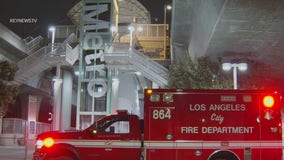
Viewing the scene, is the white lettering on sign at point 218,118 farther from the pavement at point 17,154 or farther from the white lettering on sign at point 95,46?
the white lettering on sign at point 95,46

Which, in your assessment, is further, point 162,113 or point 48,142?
point 48,142

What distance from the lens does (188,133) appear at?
12.6 meters

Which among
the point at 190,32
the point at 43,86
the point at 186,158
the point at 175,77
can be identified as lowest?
the point at 186,158

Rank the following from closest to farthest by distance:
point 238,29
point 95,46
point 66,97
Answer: point 238,29 < point 95,46 < point 66,97

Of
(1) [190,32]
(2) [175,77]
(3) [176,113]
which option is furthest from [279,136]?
(1) [190,32]

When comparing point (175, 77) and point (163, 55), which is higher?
point (163, 55)

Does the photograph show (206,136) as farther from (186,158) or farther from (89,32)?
(89,32)

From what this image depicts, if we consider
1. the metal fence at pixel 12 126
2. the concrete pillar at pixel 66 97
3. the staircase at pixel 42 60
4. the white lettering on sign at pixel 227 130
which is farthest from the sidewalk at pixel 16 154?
the concrete pillar at pixel 66 97

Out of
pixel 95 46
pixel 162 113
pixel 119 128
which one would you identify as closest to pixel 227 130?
pixel 162 113

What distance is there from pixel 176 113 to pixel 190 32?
2370 cm

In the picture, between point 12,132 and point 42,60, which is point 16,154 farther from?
point 12,132

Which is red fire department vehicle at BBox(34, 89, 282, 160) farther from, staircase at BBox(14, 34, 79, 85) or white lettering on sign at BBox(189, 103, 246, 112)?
staircase at BBox(14, 34, 79, 85)

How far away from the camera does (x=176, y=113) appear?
12.7 metres

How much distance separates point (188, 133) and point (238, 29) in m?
12.2
